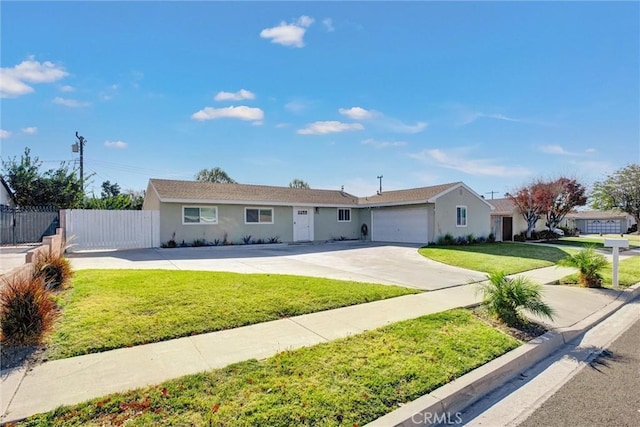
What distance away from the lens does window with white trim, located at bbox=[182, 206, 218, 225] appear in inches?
703

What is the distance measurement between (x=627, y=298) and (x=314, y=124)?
1750 cm

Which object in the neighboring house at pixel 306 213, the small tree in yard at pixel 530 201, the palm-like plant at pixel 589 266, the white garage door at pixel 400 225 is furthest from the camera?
the small tree in yard at pixel 530 201

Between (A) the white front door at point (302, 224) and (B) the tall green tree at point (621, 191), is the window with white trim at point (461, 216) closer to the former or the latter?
(A) the white front door at point (302, 224)

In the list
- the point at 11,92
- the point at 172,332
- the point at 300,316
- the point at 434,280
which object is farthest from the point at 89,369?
the point at 11,92

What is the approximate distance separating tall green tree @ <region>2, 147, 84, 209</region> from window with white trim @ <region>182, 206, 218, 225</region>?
1181 cm

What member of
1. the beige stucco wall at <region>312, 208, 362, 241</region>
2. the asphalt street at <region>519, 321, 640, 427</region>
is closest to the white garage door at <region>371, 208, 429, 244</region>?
the beige stucco wall at <region>312, 208, 362, 241</region>

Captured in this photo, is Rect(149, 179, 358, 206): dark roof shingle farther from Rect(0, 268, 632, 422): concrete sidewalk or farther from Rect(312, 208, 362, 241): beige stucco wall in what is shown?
Rect(0, 268, 632, 422): concrete sidewalk

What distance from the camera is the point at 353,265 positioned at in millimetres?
11453

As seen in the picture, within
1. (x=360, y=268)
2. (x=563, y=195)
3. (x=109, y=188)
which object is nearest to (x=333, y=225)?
(x=360, y=268)

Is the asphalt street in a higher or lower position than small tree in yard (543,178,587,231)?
lower

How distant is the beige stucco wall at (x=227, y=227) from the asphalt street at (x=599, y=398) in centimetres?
1715

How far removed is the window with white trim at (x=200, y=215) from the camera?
17.8 meters

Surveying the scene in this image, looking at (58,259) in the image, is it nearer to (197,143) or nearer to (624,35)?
(624,35)

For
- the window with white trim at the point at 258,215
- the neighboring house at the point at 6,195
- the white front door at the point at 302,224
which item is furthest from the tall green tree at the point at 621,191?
the neighboring house at the point at 6,195
